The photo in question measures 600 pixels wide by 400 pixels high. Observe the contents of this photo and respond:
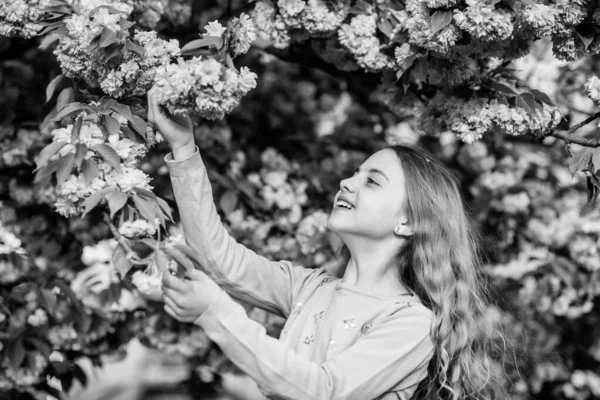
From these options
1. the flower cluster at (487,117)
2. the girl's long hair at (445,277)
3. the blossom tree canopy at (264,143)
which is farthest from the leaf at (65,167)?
the flower cluster at (487,117)

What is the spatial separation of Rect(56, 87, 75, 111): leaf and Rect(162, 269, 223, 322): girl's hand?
3.35ft

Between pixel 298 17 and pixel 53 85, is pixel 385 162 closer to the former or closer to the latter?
pixel 298 17

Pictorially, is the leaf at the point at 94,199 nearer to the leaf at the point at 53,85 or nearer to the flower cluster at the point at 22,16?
the leaf at the point at 53,85

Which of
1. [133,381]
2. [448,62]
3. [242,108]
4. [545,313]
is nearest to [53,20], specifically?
[448,62]

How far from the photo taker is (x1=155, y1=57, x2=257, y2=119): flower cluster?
192 cm

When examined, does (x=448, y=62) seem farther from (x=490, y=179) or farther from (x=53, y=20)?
(x=490, y=179)

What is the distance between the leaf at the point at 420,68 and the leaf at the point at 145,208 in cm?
93

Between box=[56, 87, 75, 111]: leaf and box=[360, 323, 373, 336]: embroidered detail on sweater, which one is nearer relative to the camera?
box=[360, 323, 373, 336]: embroidered detail on sweater

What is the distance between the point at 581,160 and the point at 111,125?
141cm

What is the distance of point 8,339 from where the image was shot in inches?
133

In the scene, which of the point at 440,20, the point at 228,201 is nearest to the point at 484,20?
the point at 440,20

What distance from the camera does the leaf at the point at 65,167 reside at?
7.21 feet

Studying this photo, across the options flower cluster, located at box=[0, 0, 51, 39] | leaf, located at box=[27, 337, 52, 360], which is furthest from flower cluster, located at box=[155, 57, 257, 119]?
leaf, located at box=[27, 337, 52, 360]

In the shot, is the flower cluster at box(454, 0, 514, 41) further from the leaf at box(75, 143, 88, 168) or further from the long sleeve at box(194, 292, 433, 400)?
the leaf at box(75, 143, 88, 168)
